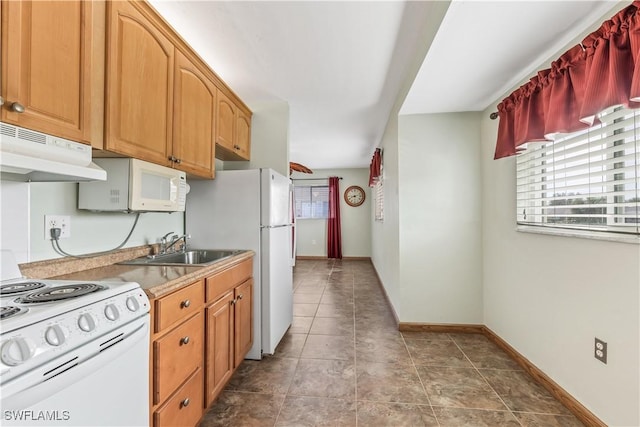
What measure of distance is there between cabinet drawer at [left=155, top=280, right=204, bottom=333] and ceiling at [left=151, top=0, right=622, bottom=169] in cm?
161

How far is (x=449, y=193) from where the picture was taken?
2.68 m

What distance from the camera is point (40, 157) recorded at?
3.14 ft

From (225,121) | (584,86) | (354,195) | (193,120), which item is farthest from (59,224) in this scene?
(354,195)

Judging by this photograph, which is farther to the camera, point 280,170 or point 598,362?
point 280,170

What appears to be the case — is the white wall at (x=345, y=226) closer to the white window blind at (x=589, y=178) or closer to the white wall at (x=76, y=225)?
the white window blind at (x=589, y=178)

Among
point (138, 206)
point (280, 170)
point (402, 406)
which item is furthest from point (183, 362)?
point (280, 170)

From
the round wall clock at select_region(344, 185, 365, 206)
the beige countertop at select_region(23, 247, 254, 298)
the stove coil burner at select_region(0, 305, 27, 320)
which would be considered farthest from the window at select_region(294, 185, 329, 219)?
the stove coil burner at select_region(0, 305, 27, 320)

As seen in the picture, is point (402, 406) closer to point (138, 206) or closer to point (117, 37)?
point (138, 206)

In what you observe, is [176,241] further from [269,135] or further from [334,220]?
[334,220]

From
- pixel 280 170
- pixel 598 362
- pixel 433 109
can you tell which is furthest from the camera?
pixel 280 170

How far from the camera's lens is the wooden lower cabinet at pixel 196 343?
1.13 meters

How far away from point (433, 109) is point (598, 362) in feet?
7.11

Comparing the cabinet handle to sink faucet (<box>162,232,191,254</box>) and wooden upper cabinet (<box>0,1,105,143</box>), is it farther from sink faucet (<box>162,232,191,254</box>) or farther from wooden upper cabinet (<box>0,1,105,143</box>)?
sink faucet (<box>162,232,191,254</box>)

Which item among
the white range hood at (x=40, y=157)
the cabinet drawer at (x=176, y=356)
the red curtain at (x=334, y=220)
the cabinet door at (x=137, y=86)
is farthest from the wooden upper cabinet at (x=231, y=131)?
the red curtain at (x=334, y=220)
